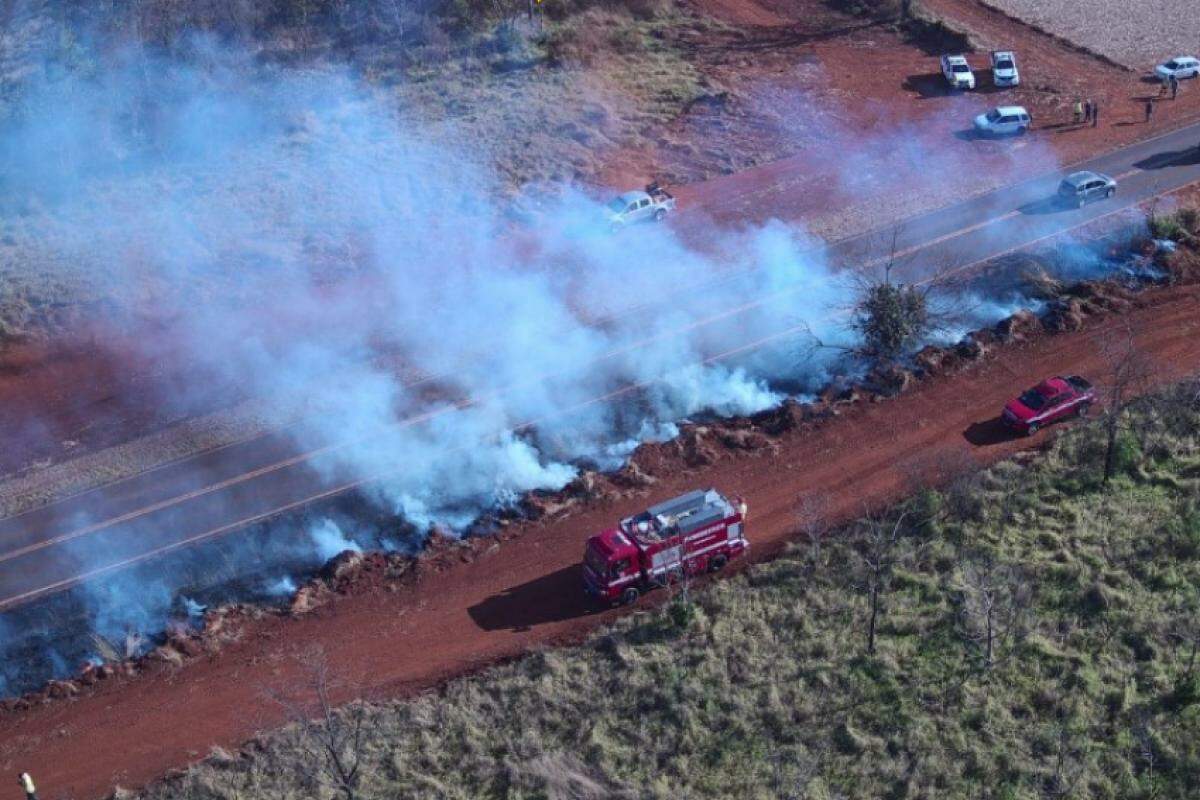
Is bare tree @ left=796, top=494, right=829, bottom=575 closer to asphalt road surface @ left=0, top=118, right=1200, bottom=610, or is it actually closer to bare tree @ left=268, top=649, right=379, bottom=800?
asphalt road surface @ left=0, top=118, right=1200, bottom=610

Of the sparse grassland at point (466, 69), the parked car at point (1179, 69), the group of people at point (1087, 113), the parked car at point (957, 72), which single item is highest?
the sparse grassland at point (466, 69)

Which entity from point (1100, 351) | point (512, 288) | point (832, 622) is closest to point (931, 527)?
point (832, 622)

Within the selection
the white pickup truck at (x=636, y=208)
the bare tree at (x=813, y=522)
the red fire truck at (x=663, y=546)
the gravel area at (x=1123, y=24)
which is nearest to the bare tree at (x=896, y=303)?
the bare tree at (x=813, y=522)

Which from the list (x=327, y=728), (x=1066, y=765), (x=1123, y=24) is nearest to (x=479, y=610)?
(x=327, y=728)

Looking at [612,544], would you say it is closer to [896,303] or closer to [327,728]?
[327,728]

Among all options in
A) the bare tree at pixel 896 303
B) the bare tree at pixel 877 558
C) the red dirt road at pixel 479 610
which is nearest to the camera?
the red dirt road at pixel 479 610

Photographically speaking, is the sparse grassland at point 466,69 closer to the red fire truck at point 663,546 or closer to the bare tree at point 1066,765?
the red fire truck at point 663,546
